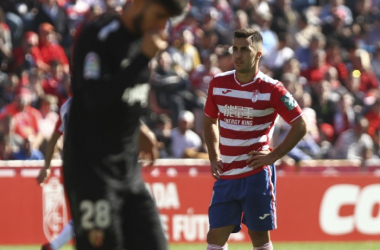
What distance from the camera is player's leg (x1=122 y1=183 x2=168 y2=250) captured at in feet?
17.4

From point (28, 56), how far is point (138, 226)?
1159cm

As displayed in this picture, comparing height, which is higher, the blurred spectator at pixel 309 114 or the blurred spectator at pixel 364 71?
the blurred spectator at pixel 364 71

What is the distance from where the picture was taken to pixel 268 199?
824cm

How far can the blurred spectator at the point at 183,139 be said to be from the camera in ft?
50.3

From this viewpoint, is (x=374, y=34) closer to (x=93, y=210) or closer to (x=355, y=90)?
(x=355, y=90)

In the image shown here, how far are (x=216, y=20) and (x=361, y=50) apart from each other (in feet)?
10.2

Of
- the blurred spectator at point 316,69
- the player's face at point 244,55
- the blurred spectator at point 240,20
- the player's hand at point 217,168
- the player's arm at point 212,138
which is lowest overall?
the player's hand at point 217,168

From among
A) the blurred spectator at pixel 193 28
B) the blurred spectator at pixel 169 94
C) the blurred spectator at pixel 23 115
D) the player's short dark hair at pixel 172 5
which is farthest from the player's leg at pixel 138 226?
the blurred spectator at pixel 193 28

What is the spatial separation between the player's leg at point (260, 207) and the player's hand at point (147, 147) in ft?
8.54

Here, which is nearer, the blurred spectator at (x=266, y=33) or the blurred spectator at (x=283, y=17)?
the blurred spectator at (x=266, y=33)

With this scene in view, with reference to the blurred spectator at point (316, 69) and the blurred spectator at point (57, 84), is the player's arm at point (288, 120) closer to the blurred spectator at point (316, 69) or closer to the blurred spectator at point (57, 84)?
the blurred spectator at point (57, 84)

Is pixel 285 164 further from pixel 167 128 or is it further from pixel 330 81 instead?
pixel 330 81

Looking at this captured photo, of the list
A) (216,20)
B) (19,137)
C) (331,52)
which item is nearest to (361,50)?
(331,52)

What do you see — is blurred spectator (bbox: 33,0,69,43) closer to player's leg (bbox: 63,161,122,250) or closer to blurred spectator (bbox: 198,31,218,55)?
blurred spectator (bbox: 198,31,218,55)
